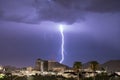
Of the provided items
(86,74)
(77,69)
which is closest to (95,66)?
(77,69)

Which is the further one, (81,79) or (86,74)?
(86,74)

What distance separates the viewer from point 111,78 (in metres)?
150

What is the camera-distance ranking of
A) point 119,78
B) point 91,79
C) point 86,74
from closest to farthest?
point 119,78, point 91,79, point 86,74

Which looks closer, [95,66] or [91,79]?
[95,66]

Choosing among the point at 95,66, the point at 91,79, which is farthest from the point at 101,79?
the point at 95,66

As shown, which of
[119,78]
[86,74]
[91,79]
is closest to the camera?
[119,78]

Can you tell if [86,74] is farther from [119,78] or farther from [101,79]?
[119,78]

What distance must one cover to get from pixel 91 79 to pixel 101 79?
9.35 meters

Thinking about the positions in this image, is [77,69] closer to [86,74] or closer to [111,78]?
[111,78]

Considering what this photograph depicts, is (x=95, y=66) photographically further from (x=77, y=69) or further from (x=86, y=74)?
(x=86, y=74)

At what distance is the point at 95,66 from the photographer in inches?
6029

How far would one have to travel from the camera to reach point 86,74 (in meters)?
188

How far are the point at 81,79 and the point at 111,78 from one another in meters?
21.3

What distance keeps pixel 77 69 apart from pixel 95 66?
683cm
